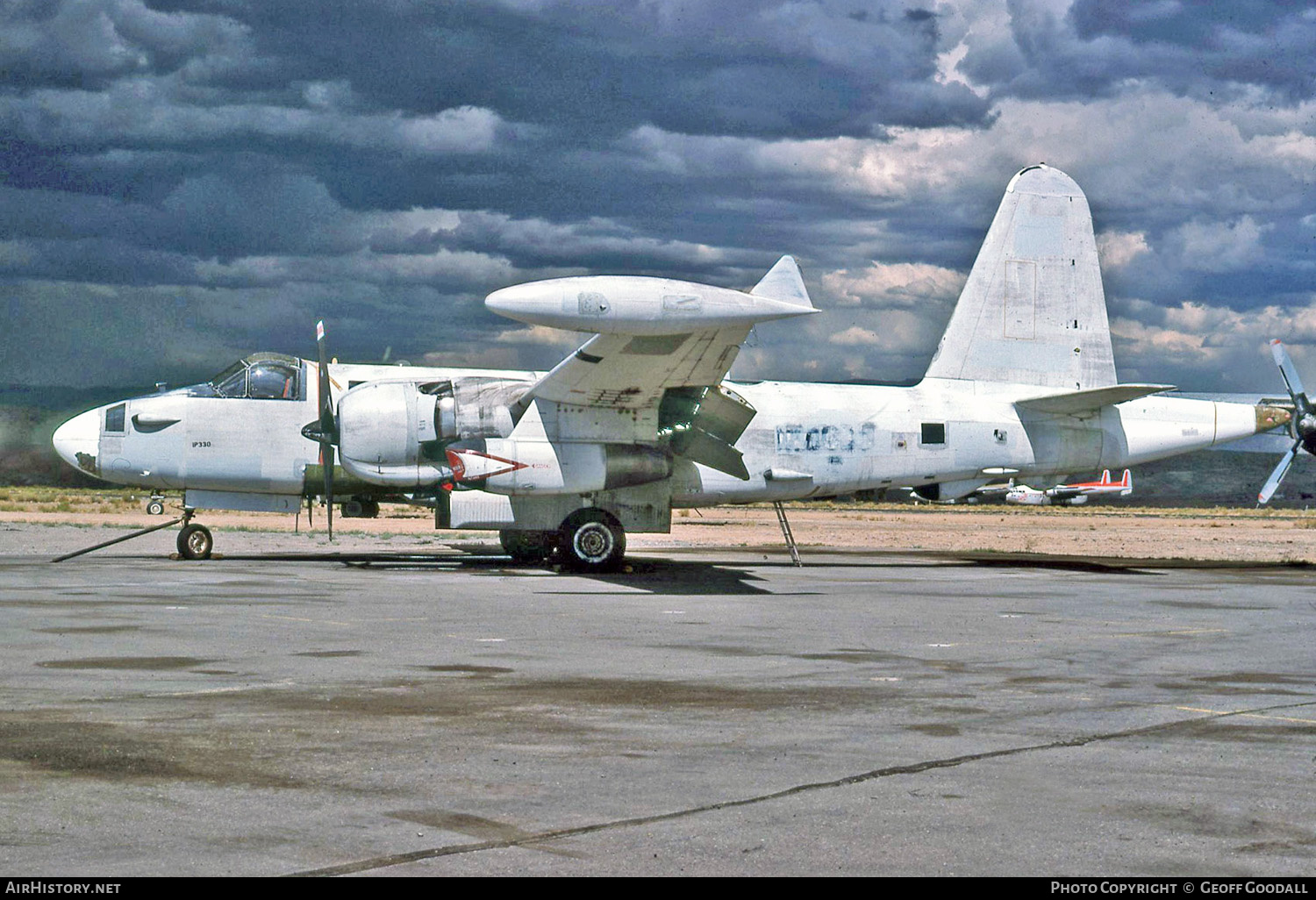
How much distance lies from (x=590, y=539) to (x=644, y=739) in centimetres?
1576

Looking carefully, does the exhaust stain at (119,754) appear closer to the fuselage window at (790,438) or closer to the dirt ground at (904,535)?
the fuselage window at (790,438)

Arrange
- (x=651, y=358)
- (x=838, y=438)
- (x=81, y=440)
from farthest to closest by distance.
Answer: (x=838, y=438) → (x=81, y=440) → (x=651, y=358)

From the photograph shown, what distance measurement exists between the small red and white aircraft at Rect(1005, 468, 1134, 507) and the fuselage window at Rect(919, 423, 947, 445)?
200ft

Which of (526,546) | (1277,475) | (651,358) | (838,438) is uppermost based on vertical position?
(651,358)

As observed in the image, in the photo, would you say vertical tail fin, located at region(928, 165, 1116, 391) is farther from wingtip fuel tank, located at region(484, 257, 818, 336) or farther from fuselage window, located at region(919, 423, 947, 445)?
wingtip fuel tank, located at region(484, 257, 818, 336)

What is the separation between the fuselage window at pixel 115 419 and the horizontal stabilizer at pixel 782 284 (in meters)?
12.9

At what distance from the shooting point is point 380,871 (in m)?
5.36

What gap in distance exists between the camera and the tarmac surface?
5.79 meters

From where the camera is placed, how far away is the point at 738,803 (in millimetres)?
6699

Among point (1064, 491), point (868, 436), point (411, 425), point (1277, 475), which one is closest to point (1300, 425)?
point (1277, 475)

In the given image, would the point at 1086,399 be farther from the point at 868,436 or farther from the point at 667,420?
the point at 667,420

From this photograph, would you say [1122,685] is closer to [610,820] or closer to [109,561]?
[610,820]

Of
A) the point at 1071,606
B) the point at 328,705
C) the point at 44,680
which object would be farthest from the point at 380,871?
the point at 1071,606
